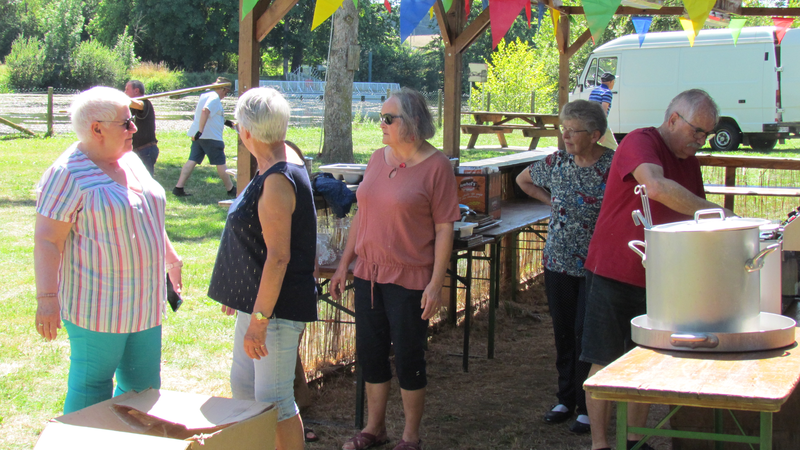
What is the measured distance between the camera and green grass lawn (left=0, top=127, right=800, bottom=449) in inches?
139

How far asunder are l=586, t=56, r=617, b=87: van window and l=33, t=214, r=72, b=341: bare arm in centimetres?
1558

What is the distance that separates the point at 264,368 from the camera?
7.97ft

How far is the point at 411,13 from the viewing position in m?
2.85

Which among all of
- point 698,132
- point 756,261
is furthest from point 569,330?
point 756,261

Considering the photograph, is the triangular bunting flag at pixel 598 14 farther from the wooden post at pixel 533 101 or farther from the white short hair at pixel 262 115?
the wooden post at pixel 533 101

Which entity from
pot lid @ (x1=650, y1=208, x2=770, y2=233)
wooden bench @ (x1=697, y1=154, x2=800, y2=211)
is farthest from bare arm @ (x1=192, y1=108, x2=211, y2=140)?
pot lid @ (x1=650, y1=208, x2=770, y2=233)

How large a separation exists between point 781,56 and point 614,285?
14.4 metres

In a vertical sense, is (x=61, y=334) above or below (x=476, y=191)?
below

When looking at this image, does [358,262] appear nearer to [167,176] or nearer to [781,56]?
[167,176]

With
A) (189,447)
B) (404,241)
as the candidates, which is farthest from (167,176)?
(189,447)

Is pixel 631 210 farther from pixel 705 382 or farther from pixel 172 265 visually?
pixel 172 265

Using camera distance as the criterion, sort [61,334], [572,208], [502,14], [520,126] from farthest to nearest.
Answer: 1. [520,126]
2. [61,334]
3. [572,208]
4. [502,14]

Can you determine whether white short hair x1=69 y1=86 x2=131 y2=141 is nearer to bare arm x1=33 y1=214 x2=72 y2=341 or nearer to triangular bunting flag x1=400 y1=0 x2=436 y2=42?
bare arm x1=33 y1=214 x2=72 y2=341

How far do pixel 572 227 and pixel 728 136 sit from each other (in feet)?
44.8
